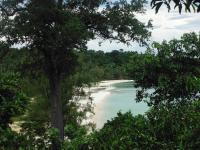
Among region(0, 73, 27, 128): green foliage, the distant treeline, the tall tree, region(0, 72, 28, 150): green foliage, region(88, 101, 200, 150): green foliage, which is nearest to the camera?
region(88, 101, 200, 150): green foliage

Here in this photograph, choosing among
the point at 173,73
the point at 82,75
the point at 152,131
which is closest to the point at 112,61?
the point at 82,75

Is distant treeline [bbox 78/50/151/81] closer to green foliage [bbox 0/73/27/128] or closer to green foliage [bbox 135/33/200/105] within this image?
green foliage [bbox 135/33/200/105]

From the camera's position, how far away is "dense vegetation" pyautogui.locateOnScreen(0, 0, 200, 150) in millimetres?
9492

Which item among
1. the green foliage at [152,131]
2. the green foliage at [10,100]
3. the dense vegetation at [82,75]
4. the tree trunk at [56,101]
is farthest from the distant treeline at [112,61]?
the green foliage at [10,100]

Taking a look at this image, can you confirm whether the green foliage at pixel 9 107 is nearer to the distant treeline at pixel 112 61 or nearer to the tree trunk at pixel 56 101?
the distant treeline at pixel 112 61

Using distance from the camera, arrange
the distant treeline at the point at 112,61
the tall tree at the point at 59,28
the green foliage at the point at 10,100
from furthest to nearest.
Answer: the tall tree at the point at 59,28
the distant treeline at the point at 112,61
the green foliage at the point at 10,100

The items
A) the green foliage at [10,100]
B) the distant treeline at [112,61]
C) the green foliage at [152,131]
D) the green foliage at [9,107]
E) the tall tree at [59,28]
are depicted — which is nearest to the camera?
the green foliage at [152,131]

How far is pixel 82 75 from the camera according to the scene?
119 ft

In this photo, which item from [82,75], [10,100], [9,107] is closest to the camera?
[9,107]

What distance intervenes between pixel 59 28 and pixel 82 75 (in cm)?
1451

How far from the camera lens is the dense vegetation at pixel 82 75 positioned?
949 cm

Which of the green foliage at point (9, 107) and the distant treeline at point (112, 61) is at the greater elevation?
the distant treeline at point (112, 61)

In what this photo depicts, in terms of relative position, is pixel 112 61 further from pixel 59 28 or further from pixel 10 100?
pixel 10 100

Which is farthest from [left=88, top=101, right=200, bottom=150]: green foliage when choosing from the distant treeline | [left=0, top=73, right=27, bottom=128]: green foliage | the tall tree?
the tall tree
